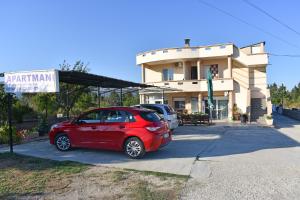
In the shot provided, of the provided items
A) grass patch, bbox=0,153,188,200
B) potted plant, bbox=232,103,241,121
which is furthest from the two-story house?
grass patch, bbox=0,153,188,200

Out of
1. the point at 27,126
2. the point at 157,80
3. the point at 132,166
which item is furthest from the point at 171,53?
the point at 132,166

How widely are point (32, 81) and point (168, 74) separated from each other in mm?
23018

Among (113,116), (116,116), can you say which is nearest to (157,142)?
(116,116)

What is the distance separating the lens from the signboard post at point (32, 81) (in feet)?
33.8

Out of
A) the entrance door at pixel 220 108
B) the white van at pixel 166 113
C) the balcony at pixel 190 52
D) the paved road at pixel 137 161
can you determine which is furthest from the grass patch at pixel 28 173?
the entrance door at pixel 220 108

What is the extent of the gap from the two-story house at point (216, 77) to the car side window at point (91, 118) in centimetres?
1733

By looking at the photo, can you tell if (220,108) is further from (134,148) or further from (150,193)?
(150,193)

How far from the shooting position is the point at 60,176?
7.74 m

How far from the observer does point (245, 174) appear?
7.90 m

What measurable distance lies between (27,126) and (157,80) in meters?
16.2

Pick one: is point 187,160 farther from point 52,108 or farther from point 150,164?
point 52,108

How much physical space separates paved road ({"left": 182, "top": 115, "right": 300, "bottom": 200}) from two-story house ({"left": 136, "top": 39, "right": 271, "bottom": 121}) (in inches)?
686

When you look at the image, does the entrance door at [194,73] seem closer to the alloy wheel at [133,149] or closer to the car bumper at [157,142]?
the car bumper at [157,142]

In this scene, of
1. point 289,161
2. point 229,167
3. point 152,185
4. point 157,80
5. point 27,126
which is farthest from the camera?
point 157,80
